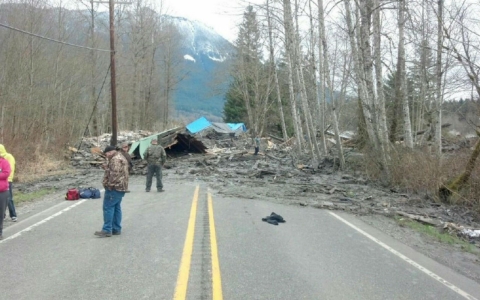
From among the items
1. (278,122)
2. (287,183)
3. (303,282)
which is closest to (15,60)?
(287,183)

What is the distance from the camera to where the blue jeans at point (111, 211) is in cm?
843

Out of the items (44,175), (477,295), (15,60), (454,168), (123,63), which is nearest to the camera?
(477,295)

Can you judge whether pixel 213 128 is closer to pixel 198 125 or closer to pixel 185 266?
pixel 198 125

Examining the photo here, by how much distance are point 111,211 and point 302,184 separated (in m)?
10.9

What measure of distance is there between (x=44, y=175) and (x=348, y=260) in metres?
18.3

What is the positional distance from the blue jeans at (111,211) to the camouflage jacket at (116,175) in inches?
4.7

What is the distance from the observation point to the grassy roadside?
8860 millimetres

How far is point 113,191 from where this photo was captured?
336 inches

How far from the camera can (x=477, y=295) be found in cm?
588

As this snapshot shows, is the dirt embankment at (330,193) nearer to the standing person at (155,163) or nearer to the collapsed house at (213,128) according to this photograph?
the standing person at (155,163)

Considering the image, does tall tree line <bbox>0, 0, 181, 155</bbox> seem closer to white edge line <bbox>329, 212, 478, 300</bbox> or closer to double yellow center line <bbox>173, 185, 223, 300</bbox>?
double yellow center line <bbox>173, 185, 223, 300</bbox>

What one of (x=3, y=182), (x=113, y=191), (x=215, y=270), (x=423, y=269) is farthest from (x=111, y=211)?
(x=423, y=269)

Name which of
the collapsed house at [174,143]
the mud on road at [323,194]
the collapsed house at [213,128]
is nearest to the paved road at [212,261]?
the mud on road at [323,194]

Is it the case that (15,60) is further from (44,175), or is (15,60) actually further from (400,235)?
(400,235)
